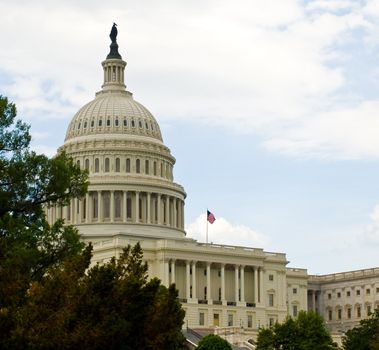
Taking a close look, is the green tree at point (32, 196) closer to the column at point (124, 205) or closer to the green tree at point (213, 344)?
the green tree at point (213, 344)

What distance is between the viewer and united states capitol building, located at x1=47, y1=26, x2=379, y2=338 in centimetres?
17512

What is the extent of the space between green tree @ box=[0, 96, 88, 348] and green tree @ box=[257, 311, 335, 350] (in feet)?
179

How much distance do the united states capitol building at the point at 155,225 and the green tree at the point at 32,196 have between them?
96.5 meters

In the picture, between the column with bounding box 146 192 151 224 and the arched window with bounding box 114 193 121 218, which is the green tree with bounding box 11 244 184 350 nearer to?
the column with bounding box 146 192 151 224

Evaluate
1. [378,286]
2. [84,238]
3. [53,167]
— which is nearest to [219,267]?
[84,238]

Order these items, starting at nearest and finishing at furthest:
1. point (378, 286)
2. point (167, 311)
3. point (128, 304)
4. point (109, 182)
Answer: point (128, 304)
point (167, 311)
point (109, 182)
point (378, 286)

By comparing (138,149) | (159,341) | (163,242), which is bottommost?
(159,341)

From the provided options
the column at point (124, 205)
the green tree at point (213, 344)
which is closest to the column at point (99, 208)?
the column at point (124, 205)

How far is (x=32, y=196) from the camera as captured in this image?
72438 millimetres

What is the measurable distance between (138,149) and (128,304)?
128m

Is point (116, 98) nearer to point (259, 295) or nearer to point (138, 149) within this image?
point (138, 149)

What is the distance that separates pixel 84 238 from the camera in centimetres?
18250

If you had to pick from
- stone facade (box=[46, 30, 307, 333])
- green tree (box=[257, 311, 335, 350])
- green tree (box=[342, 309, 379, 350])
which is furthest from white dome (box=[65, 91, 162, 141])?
green tree (box=[342, 309, 379, 350])

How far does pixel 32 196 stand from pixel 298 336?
58555 millimetres
